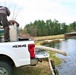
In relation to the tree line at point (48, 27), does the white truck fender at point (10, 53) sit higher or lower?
higher

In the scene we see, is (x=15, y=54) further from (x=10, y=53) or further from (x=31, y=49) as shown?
(x=31, y=49)

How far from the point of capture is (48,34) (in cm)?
10575

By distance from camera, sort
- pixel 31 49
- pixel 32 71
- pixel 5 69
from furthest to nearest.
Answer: pixel 32 71 → pixel 31 49 → pixel 5 69

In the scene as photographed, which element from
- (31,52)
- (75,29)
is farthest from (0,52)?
(75,29)

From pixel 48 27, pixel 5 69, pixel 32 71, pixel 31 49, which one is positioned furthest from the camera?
pixel 48 27

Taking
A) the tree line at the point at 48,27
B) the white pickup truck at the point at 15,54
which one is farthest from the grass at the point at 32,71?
the tree line at the point at 48,27

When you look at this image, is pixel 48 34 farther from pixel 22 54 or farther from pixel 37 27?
pixel 22 54

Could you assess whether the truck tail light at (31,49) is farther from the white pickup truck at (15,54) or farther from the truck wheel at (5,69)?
the truck wheel at (5,69)

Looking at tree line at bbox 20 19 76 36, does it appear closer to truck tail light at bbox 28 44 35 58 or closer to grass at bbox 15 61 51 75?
grass at bbox 15 61 51 75

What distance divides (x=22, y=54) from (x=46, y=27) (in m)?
99.0

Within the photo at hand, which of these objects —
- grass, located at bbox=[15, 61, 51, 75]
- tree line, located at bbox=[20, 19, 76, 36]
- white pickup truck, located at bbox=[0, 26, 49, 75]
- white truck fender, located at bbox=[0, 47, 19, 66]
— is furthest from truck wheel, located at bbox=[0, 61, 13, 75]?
tree line, located at bbox=[20, 19, 76, 36]

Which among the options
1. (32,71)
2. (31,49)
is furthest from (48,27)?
(31,49)

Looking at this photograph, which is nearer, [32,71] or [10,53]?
[10,53]

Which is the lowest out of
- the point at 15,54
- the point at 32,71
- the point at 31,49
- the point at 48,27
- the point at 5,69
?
the point at 48,27
